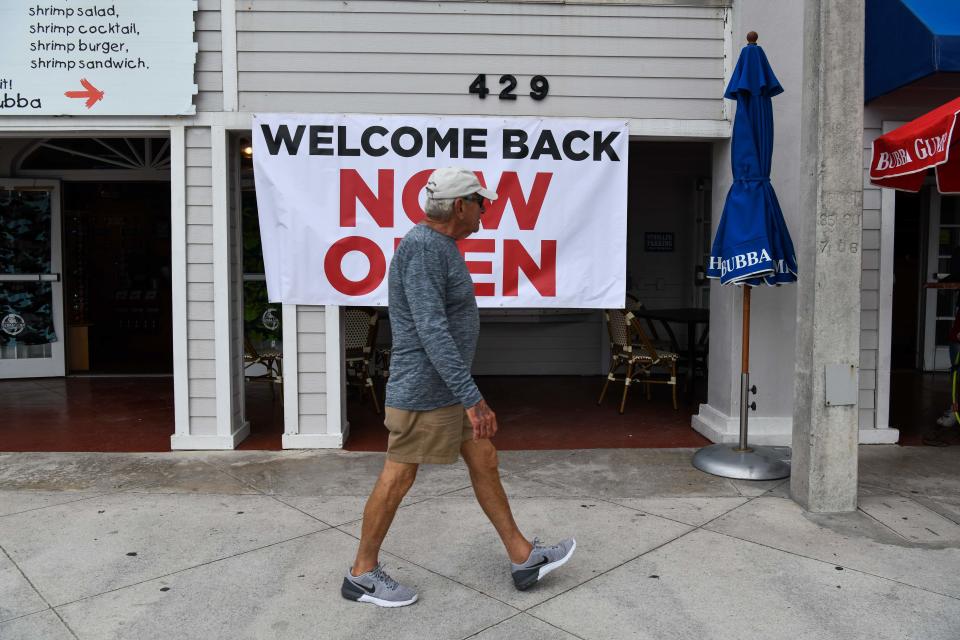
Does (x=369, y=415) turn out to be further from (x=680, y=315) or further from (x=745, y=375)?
(x=745, y=375)

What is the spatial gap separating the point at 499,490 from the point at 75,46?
4306 mm

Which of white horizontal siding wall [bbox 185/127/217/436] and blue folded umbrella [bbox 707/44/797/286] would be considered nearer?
blue folded umbrella [bbox 707/44/797/286]

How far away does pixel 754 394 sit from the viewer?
5.92 m

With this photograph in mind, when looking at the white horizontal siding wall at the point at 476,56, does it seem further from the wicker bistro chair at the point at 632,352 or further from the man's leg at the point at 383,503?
the man's leg at the point at 383,503

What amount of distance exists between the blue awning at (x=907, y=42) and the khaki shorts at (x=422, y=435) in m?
3.92

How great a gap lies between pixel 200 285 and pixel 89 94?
4.81ft

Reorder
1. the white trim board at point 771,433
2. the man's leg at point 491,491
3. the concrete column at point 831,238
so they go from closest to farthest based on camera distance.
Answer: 1. the man's leg at point 491,491
2. the concrete column at point 831,238
3. the white trim board at point 771,433

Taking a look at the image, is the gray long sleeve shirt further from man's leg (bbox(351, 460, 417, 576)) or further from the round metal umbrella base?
the round metal umbrella base

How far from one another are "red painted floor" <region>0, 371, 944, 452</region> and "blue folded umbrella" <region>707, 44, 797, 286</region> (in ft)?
5.28

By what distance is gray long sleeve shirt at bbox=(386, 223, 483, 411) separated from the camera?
3.11 metres

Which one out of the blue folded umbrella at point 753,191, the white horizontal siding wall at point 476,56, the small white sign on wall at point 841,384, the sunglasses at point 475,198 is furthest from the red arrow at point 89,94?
the small white sign on wall at point 841,384

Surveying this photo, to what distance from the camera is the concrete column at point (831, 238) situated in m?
4.30

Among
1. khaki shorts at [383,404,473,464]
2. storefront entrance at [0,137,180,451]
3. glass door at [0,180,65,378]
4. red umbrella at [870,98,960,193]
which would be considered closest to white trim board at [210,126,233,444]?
storefront entrance at [0,137,180,451]

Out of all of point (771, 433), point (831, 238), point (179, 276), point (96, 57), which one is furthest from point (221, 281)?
point (771, 433)
